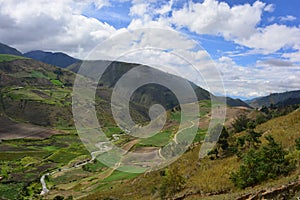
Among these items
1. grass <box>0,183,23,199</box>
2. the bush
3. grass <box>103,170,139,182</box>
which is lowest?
grass <box>0,183,23,199</box>

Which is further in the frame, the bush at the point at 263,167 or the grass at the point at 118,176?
the grass at the point at 118,176

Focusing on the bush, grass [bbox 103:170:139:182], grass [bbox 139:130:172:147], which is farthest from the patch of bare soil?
the bush

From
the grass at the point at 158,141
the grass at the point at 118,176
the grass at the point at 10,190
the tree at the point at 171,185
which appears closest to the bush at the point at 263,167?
the tree at the point at 171,185

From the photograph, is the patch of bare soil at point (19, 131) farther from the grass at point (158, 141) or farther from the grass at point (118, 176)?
the grass at point (118, 176)

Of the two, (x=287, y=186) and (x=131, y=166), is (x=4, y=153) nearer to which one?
(x=131, y=166)

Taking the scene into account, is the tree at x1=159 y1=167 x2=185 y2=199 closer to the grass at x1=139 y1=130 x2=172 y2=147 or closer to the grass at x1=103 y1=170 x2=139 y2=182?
the grass at x1=103 y1=170 x2=139 y2=182

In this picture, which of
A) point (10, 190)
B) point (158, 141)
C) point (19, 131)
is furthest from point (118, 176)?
point (19, 131)

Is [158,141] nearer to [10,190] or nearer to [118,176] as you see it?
[118,176]

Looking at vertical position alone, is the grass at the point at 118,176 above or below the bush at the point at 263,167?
below

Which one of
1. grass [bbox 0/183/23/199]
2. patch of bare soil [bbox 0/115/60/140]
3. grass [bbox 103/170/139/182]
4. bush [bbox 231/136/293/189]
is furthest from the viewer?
patch of bare soil [bbox 0/115/60/140]

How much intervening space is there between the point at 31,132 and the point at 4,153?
43.3 metres

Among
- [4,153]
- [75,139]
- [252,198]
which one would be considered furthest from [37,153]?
[252,198]

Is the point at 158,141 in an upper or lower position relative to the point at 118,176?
upper

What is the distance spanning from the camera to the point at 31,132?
492ft
